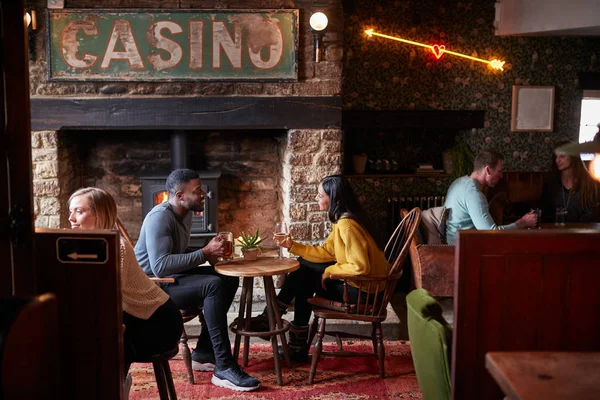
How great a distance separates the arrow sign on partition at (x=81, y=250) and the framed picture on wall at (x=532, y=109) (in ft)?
15.9

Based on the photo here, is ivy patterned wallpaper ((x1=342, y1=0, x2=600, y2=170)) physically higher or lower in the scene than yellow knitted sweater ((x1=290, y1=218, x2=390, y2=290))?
higher

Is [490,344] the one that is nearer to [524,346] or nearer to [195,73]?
[524,346]

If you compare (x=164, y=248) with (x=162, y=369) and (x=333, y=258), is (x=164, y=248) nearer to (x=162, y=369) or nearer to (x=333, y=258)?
(x=162, y=369)

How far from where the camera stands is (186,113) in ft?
16.7

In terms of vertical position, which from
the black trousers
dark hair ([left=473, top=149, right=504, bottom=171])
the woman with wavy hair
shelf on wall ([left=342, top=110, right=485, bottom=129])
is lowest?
the black trousers

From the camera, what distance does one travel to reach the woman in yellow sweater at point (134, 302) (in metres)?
3.03

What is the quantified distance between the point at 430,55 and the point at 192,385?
384cm

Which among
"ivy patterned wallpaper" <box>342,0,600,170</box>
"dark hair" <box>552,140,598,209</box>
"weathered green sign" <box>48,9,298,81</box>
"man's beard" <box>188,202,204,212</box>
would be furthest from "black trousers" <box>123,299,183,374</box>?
"dark hair" <box>552,140,598,209</box>

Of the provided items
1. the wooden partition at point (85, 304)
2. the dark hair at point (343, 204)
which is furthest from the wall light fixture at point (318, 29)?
the wooden partition at point (85, 304)

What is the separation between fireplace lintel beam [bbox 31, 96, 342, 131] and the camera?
503 cm

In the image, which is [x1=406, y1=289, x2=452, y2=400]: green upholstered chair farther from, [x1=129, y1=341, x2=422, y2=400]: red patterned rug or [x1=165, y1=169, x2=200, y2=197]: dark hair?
[x1=165, y1=169, x2=200, y2=197]: dark hair

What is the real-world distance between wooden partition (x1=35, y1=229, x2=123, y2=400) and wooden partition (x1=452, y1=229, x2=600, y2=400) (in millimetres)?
1287

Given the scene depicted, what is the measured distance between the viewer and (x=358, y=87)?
6309 mm

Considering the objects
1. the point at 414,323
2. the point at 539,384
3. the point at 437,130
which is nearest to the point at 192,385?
the point at 414,323
